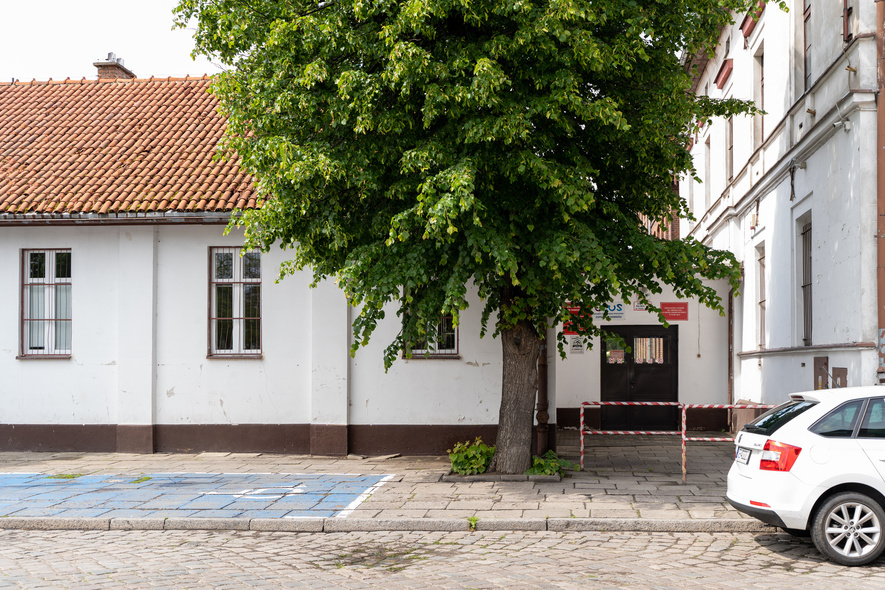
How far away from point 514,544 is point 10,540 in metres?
5.10

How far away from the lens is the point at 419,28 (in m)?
9.45

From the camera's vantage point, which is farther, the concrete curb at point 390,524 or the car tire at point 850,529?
the concrete curb at point 390,524

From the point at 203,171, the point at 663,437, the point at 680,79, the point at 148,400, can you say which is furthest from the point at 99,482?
the point at 663,437

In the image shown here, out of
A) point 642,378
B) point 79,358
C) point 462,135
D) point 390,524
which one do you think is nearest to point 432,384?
point 390,524

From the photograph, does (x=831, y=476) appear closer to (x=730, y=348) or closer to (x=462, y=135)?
(x=462, y=135)

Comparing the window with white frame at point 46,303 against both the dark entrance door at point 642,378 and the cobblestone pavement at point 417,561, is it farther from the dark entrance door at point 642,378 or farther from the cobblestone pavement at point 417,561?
the dark entrance door at point 642,378

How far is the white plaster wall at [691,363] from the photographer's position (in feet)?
60.0

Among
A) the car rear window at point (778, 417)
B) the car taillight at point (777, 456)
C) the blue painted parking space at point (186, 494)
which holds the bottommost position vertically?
the blue painted parking space at point (186, 494)

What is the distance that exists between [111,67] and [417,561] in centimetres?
1771

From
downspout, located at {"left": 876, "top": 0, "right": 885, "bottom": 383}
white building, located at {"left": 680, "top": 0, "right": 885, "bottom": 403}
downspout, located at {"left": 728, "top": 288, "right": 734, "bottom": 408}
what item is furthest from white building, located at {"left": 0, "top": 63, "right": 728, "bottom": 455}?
downspout, located at {"left": 728, "top": 288, "right": 734, "bottom": 408}

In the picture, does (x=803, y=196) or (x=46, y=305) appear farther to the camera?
(x=46, y=305)

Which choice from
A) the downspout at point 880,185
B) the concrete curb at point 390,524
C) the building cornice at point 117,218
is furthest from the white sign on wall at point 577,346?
the concrete curb at point 390,524

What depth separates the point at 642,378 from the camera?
18.5 metres

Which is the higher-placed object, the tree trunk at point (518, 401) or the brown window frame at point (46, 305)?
the brown window frame at point (46, 305)
